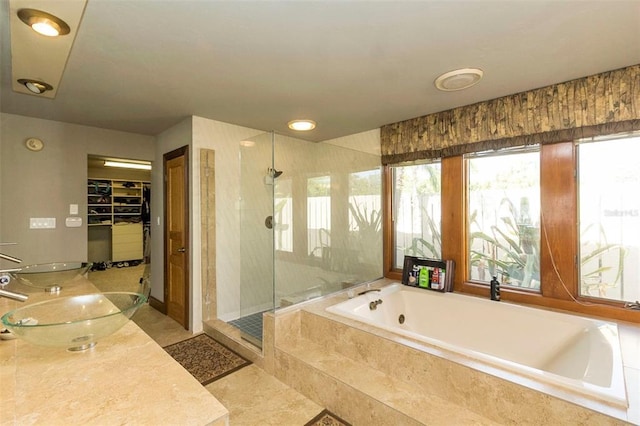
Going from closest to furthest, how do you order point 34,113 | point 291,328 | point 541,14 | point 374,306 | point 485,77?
1. point 541,14
2. point 485,77
3. point 291,328
4. point 374,306
5. point 34,113

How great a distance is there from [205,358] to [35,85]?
256cm

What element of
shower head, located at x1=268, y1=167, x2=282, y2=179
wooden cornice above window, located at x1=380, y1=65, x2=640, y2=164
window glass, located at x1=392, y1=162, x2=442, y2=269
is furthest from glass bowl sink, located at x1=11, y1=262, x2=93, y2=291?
wooden cornice above window, located at x1=380, y1=65, x2=640, y2=164

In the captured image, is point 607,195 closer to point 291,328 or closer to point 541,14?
point 541,14

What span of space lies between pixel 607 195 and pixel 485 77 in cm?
131

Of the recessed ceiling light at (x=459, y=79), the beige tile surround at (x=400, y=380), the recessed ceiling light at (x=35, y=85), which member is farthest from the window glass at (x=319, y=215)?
the recessed ceiling light at (x=35, y=85)

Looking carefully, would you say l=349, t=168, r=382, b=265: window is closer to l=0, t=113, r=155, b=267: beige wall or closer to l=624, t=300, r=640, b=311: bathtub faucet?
l=624, t=300, r=640, b=311: bathtub faucet

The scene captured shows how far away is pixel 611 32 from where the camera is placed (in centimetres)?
164

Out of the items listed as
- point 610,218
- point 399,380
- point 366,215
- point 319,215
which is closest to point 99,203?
point 319,215

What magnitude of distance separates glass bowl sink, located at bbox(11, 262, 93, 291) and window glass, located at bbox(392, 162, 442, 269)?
118 inches

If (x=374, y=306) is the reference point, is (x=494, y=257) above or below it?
above

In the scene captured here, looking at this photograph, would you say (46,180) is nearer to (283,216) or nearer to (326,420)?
(283,216)

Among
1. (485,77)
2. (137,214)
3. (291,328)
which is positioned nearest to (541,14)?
(485,77)

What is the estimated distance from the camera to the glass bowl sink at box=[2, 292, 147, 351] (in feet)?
3.01

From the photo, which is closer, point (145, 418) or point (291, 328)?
point (145, 418)
